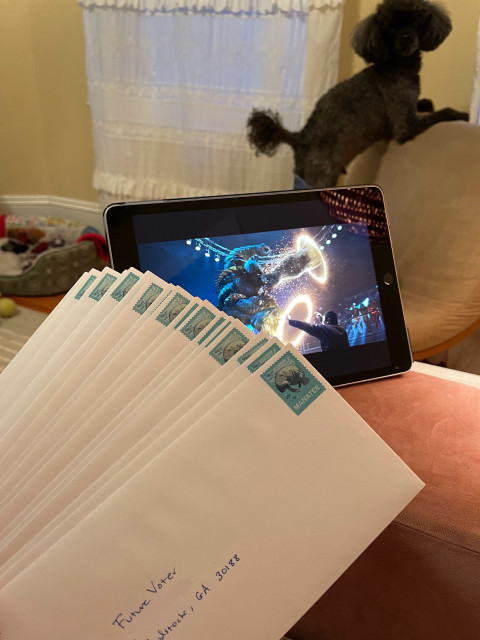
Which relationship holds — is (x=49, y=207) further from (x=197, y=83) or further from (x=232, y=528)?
(x=232, y=528)

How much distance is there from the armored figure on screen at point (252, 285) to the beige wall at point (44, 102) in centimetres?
233

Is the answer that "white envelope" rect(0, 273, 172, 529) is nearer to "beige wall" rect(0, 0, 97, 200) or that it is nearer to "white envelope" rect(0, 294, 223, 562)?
"white envelope" rect(0, 294, 223, 562)

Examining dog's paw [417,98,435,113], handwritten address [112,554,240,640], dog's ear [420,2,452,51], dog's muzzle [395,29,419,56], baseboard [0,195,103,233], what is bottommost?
baseboard [0,195,103,233]

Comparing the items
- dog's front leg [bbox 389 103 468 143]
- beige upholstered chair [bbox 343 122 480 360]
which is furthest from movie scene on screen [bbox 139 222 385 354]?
dog's front leg [bbox 389 103 468 143]

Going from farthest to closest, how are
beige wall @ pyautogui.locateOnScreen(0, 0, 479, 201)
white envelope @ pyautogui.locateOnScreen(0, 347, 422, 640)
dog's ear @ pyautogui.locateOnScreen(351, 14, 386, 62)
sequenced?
beige wall @ pyautogui.locateOnScreen(0, 0, 479, 201) → dog's ear @ pyautogui.locateOnScreen(351, 14, 386, 62) → white envelope @ pyautogui.locateOnScreen(0, 347, 422, 640)

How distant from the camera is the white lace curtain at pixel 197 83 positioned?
79.7 inches

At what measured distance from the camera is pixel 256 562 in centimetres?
48

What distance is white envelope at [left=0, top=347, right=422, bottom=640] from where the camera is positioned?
1.46 ft

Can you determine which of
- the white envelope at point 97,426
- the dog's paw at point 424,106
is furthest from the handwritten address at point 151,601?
the dog's paw at point 424,106

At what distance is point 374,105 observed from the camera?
1604 millimetres

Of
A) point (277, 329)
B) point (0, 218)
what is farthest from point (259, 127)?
point (0, 218)

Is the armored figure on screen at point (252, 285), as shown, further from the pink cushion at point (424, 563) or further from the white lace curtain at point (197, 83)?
the white lace curtain at point (197, 83)

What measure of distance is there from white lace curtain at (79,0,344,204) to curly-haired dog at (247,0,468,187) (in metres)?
0.40

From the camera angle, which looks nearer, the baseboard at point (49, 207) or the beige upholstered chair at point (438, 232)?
the beige upholstered chair at point (438, 232)
